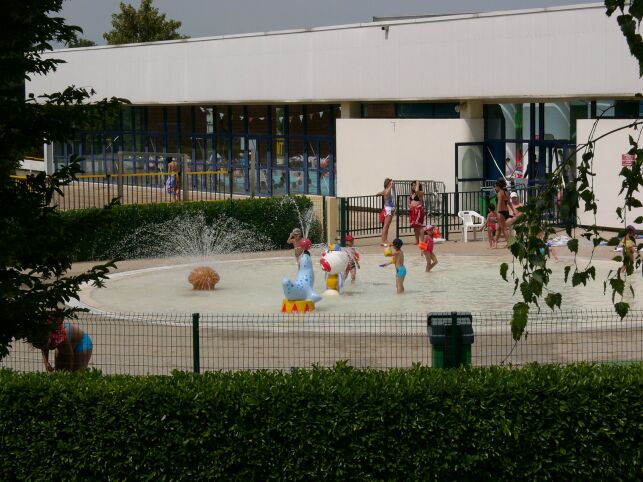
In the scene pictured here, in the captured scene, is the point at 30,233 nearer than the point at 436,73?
Yes

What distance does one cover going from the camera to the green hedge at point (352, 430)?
35.7 ft

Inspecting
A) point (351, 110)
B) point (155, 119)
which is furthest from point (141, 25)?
point (351, 110)

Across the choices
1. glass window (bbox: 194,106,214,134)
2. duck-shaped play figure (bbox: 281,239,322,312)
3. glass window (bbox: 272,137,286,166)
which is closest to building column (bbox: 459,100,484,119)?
glass window (bbox: 272,137,286,166)

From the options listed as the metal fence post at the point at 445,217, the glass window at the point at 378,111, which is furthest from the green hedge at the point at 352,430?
the glass window at the point at 378,111

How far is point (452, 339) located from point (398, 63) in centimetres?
2630

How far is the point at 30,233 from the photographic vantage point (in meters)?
10.8

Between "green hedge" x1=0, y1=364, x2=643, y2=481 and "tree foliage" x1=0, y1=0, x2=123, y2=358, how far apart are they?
2.95ft

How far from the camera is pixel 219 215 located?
1174 inches

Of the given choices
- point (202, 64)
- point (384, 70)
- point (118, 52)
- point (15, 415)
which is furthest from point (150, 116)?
point (15, 415)

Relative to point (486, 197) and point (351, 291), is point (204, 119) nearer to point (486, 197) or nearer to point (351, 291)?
point (486, 197)

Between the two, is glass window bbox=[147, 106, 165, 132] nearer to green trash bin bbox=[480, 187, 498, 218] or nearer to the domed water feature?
green trash bin bbox=[480, 187, 498, 218]

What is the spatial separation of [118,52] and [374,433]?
4377cm

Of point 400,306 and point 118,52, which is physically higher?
point 118,52

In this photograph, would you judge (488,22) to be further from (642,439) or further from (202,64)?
(642,439)
